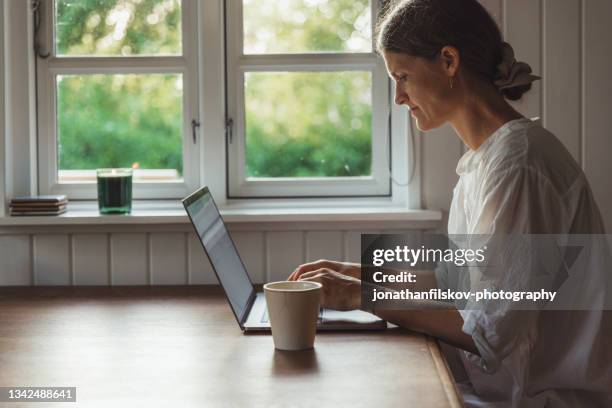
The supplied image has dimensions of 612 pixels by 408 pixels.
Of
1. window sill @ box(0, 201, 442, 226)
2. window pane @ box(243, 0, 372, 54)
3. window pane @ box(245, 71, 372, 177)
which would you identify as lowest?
window sill @ box(0, 201, 442, 226)

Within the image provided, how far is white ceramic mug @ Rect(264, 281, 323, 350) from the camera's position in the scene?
1.36 m

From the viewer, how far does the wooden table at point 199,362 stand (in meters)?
1.12

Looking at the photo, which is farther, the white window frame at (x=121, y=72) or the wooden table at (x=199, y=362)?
the white window frame at (x=121, y=72)

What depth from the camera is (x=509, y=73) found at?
158 cm

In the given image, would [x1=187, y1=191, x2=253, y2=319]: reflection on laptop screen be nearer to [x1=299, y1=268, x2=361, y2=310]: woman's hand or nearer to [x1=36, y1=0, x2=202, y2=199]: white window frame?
[x1=299, y1=268, x2=361, y2=310]: woman's hand

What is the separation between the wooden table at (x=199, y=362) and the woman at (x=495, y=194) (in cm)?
12

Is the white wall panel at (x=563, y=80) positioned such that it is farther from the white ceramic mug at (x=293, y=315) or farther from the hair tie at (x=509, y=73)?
the white ceramic mug at (x=293, y=315)

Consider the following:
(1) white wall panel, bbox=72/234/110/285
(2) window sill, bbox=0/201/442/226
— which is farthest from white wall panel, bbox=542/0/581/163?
(1) white wall panel, bbox=72/234/110/285

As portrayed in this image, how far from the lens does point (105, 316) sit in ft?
5.60

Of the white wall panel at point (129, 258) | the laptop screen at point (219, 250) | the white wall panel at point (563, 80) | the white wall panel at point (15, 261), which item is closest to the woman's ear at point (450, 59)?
the laptop screen at point (219, 250)

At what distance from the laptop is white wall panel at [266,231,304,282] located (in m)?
0.34

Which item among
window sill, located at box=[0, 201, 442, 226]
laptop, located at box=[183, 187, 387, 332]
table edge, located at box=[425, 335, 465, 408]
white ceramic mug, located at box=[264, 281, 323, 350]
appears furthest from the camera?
window sill, located at box=[0, 201, 442, 226]

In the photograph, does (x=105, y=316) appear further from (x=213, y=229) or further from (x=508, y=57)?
(x=508, y=57)

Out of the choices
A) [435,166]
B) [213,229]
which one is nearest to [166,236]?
[213,229]
